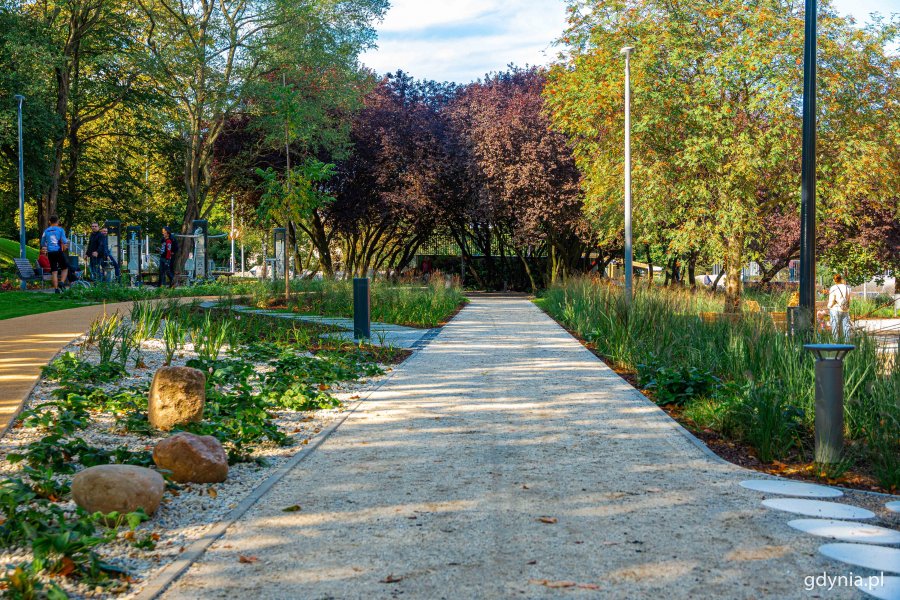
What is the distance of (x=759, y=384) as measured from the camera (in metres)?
7.61

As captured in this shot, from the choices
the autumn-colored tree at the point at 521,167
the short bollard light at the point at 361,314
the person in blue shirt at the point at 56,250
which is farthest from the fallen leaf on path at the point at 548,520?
the autumn-colored tree at the point at 521,167

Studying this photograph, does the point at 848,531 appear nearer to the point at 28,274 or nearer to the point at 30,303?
the point at 30,303

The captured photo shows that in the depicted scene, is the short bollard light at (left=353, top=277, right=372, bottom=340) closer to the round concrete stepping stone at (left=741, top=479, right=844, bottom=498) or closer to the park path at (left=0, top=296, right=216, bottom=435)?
the park path at (left=0, top=296, right=216, bottom=435)

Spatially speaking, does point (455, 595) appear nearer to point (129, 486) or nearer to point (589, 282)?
point (129, 486)

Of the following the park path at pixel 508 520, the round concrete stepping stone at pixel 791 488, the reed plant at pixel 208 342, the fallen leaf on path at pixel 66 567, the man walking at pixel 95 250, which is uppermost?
the man walking at pixel 95 250

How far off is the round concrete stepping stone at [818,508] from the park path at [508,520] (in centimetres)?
15

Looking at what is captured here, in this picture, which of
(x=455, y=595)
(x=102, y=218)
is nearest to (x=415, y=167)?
(x=102, y=218)

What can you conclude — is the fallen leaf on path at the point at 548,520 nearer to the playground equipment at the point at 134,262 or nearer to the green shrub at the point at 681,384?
the green shrub at the point at 681,384

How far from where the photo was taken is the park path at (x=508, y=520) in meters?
3.85

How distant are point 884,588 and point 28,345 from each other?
9.67 meters

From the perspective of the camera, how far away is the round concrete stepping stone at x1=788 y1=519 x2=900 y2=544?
14.6 feet

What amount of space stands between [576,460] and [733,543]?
6.49 ft

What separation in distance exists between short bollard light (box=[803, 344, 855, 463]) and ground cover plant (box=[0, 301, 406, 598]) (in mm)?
4024

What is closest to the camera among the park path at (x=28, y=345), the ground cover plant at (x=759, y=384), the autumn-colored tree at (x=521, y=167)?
the ground cover plant at (x=759, y=384)
